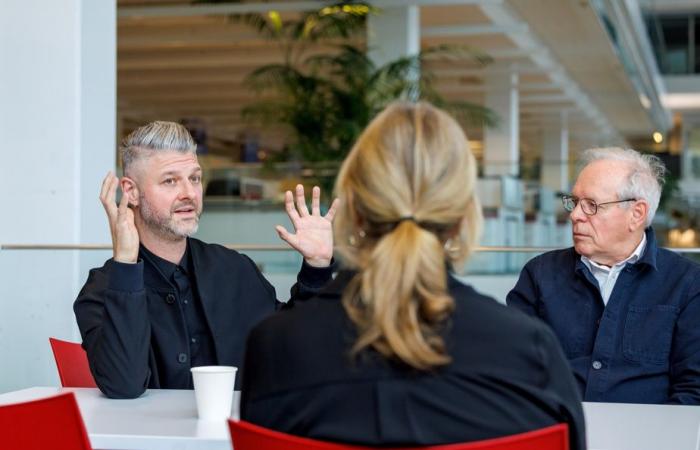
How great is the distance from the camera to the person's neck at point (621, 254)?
2.80m

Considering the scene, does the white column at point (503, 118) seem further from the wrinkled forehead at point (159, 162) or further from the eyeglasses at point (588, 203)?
the wrinkled forehead at point (159, 162)

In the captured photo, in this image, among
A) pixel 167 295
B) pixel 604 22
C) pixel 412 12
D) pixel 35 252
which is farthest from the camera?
pixel 604 22

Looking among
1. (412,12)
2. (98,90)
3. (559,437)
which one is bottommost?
(559,437)

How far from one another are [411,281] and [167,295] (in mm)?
1307

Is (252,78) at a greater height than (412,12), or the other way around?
(412,12)

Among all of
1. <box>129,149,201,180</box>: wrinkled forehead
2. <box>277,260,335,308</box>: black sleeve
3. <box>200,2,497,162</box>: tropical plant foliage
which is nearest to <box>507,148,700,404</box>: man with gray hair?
<box>277,260,335,308</box>: black sleeve

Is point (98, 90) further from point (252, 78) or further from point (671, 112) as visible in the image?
point (671, 112)

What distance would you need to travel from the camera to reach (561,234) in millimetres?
11562

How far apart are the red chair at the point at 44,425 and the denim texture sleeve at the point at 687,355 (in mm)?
1475

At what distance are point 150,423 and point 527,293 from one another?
125 cm

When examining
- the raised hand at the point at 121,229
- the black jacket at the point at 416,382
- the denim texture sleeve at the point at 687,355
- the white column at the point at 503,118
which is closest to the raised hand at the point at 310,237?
the raised hand at the point at 121,229

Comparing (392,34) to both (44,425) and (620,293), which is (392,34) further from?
(44,425)

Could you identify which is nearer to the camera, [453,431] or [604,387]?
[453,431]

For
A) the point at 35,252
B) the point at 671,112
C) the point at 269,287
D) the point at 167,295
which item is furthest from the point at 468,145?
the point at 671,112
